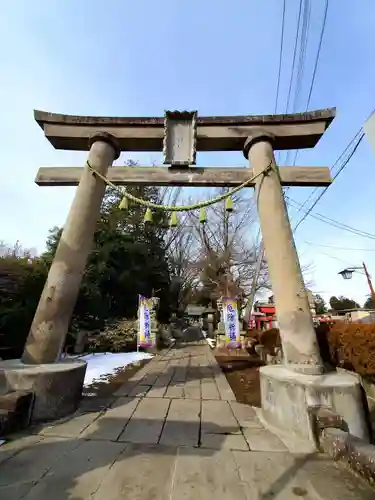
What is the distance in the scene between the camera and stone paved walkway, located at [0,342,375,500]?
7.73 ft

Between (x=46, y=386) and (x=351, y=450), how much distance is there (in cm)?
375

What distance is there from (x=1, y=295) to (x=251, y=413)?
807 centimetres

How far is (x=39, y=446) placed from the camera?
3.18 meters

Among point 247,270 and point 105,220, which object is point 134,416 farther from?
point 247,270

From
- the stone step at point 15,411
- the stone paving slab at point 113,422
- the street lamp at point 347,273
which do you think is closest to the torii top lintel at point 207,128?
the stone step at point 15,411

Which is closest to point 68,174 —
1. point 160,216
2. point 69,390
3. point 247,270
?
point 69,390

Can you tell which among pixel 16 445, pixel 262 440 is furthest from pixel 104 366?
pixel 262 440

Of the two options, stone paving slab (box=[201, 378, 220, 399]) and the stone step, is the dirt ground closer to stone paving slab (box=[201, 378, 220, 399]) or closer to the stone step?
stone paving slab (box=[201, 378, 220, 399])

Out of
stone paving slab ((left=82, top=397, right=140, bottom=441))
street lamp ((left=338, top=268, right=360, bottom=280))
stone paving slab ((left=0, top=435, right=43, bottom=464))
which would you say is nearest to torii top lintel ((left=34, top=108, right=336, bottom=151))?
stone paving slab ((left=82, top=397, right=140, bottom=441))

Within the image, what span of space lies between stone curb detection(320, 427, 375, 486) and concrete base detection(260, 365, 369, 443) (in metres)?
0.23

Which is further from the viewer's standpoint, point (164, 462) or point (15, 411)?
point (15, 411)

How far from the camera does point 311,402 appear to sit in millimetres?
3418

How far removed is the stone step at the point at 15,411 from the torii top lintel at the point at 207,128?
480 centimetres

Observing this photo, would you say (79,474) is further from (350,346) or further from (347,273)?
(347,273)
